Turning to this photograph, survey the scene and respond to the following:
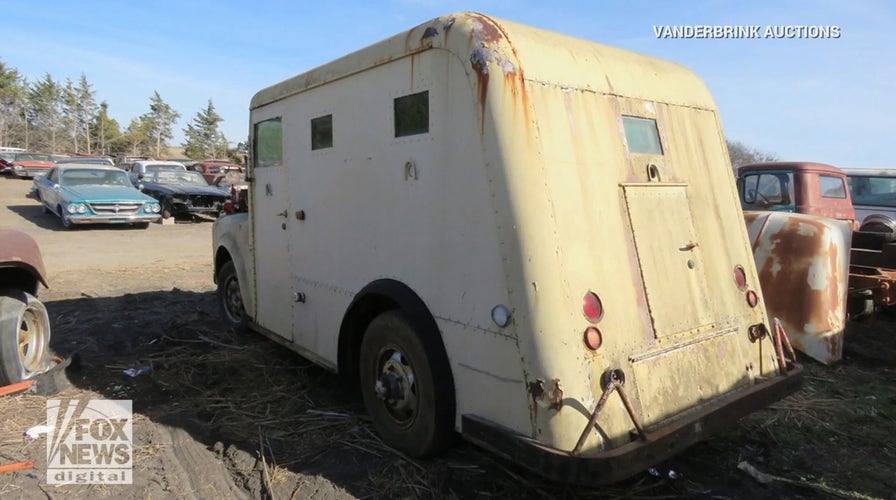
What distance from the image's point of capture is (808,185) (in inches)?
346

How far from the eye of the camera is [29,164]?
28.2 meters

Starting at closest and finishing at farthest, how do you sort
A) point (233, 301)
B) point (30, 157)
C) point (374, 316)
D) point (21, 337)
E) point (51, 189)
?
point (374, 316) → point (21, 337) → point (233, 301) → point (51, 189) → point (30, 157)

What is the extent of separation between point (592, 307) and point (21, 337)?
457 centimetres

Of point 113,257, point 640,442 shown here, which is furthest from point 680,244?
point 113,257

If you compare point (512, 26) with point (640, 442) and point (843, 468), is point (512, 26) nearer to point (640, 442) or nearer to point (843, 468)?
point (640, 442)

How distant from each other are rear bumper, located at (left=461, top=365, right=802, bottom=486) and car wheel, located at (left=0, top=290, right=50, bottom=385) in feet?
11.8

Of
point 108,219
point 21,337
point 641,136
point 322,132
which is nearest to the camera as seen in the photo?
point 641,136

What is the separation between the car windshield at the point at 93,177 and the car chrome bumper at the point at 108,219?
55.4 inches

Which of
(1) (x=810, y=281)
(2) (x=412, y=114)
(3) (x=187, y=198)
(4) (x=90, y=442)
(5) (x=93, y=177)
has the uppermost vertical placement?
(5) (x=93, y=177)

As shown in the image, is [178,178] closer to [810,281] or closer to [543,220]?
[810,281]

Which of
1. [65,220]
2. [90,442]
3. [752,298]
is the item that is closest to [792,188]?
[752,298]

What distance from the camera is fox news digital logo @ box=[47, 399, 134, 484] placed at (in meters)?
3.33

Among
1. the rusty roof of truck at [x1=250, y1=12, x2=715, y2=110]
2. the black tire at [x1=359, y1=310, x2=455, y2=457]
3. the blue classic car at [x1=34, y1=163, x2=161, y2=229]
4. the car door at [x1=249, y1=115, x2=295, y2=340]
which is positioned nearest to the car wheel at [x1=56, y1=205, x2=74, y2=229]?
the blue classic car at [x1=34, y1=163, x2=161, y2=229]

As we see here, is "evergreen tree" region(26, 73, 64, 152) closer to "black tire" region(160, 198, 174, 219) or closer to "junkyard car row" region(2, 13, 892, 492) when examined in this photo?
"black tire" region(160, 198, 174, 219)
